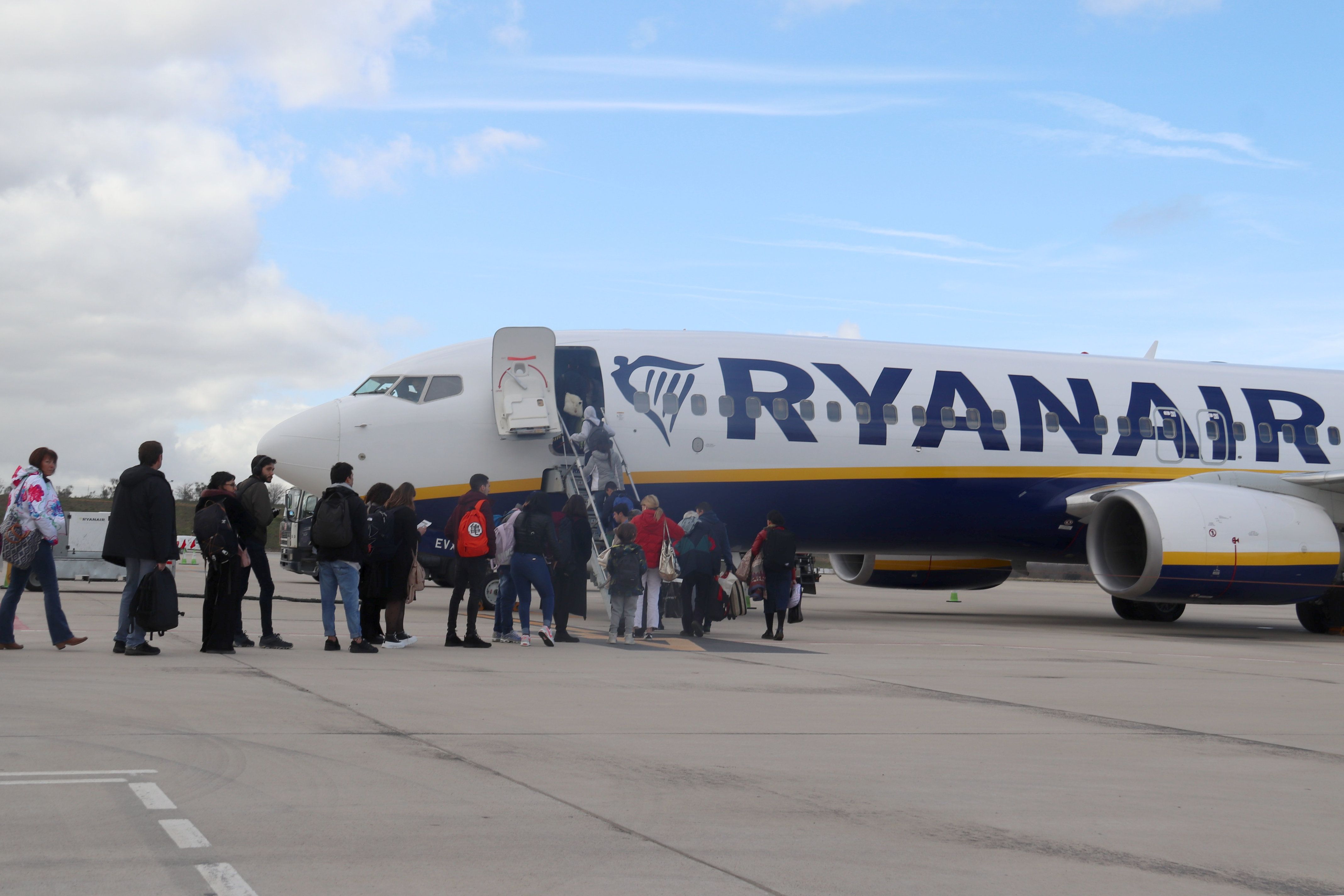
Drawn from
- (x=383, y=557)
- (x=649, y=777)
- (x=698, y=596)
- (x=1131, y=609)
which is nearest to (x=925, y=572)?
(x=1131, y=609)

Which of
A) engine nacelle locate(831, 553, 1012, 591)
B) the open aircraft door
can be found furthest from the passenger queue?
engine nacelle locate(831, 553, 1012, 591)

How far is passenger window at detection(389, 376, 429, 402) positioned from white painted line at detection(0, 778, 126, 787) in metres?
11.9

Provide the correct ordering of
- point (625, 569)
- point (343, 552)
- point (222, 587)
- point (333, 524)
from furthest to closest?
1. point (625, 569)
2. point (343, 552)
3. point (333, 524)
4. point (222, 587)

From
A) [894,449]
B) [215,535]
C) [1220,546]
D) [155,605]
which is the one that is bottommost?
[155,605]

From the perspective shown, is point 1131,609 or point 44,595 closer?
point 44,595

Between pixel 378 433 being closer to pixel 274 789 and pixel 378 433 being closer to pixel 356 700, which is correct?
pixel 356 700

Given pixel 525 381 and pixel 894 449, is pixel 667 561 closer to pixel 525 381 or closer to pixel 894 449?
pixel 525 381

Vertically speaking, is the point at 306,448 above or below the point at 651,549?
above

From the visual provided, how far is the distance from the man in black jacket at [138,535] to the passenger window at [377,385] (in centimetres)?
651

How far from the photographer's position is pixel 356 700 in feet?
26.9

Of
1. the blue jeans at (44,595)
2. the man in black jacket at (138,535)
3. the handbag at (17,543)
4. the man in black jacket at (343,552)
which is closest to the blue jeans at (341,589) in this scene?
the man in black jacket at (343,552)

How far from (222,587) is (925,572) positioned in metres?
14.1

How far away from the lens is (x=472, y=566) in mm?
12500

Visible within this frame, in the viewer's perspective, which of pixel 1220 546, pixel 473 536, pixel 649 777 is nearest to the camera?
pixel 649 777
